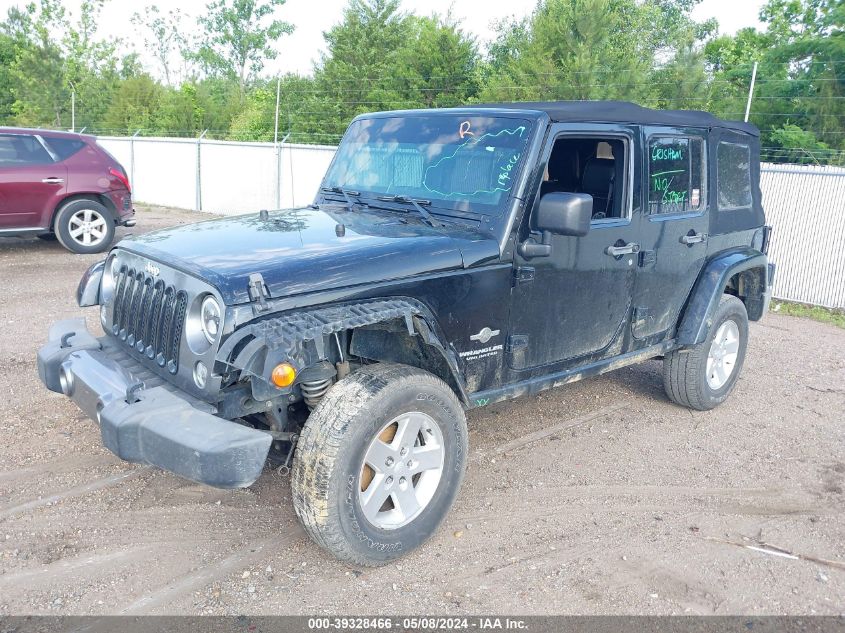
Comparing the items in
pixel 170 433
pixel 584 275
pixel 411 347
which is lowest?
pixel 170 433

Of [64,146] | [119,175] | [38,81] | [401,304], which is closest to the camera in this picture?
[401,304]

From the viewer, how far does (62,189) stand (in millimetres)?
10484

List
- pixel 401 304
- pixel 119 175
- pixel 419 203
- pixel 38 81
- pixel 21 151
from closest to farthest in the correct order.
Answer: pixel 401 304, pixel 419 203, pixel 21 151, pixel 119 175, pixel 38 81

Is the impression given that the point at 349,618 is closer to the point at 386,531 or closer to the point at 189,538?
the point at 386,531

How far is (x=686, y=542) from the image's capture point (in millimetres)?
3781

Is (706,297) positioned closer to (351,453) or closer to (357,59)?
(351,453)

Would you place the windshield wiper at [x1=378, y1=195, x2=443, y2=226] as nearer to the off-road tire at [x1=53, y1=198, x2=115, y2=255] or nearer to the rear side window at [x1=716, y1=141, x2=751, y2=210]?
the rear side window at [x1=716, y1=141, x2=751, y2=210]

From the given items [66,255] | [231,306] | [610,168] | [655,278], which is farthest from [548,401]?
[66,255]

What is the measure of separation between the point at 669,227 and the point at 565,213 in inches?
57.8

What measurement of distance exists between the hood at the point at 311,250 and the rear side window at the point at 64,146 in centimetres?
764

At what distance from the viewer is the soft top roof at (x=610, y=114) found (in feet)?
13.7

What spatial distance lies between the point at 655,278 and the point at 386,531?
2543 mm

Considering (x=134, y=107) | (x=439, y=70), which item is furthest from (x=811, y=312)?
(x=134, y=107)

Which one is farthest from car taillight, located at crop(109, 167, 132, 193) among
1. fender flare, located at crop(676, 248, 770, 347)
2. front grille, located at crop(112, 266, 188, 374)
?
fender flare, located at crop(676, 248, 770, 347)
